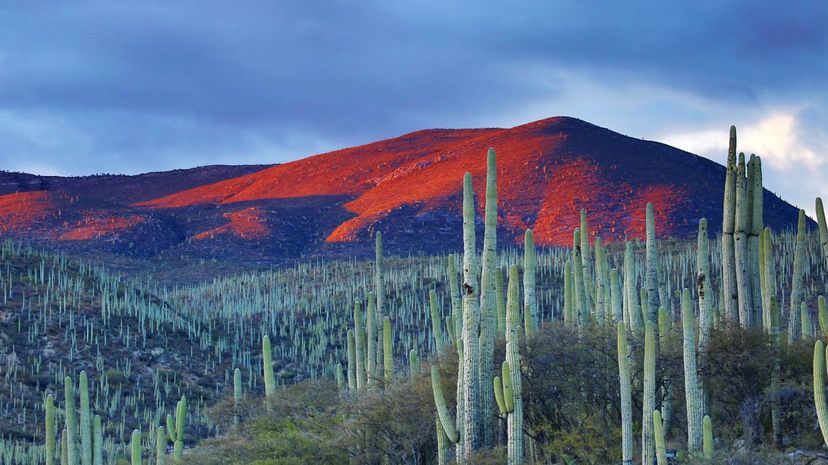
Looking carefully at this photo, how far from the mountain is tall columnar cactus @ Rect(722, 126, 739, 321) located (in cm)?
6387

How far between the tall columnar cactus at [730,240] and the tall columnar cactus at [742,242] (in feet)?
0.32

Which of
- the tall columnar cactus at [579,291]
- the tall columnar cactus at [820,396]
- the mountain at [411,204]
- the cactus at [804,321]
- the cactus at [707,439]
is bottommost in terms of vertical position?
the cactus at [707,439]

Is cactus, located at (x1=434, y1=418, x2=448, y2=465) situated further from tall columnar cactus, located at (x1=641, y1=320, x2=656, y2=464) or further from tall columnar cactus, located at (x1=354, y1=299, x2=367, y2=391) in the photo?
tall columnar cactus, located at (x1=354, y1=299, x2=367, y2=391)

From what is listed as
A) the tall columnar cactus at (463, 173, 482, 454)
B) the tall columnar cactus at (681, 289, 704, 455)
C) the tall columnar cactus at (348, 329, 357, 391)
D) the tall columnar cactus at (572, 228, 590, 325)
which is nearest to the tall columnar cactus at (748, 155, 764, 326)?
the tall columnar cactus at (681, 289, 704, 455)

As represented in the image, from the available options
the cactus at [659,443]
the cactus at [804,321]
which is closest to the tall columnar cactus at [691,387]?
the cactus at [659,443]

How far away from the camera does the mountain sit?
3935 inches

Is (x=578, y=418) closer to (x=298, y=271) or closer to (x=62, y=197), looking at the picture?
(x=298, y=271)

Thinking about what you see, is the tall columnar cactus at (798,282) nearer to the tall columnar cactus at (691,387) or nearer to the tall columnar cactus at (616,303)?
the tall columnar cactus at (616,303)

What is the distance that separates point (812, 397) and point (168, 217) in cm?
9830

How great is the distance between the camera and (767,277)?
26.8 m

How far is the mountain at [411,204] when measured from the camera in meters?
99.9

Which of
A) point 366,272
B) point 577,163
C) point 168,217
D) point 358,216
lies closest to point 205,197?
point 168,217

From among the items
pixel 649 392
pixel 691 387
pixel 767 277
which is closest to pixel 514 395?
pixel 649 392

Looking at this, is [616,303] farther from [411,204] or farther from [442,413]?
[411,204]
